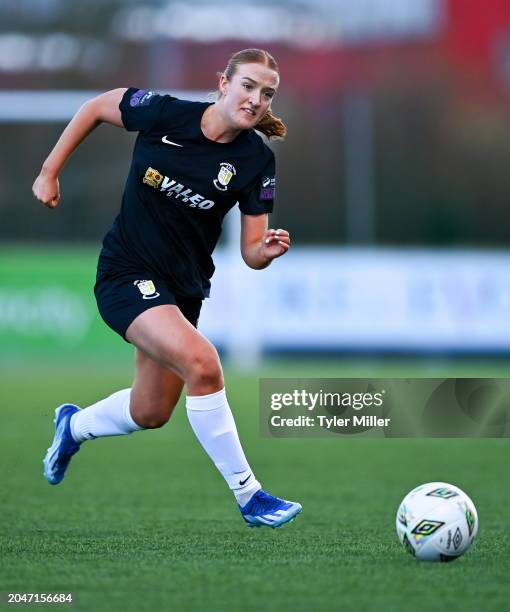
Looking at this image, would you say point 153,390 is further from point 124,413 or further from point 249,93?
point 249,93

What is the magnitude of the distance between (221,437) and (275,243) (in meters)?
0.80

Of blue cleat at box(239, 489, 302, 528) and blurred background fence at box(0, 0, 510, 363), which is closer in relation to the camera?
blue cleat at box(239, 489, 302, 528)

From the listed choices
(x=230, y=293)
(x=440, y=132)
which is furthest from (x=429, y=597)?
(x=440, y=132)

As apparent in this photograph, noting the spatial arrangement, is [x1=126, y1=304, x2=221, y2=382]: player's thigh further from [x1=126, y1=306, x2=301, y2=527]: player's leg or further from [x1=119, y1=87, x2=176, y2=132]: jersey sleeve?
[x1=119, y1=87, x2=176, y2=132]: jersey sleeve

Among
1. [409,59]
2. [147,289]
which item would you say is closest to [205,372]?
[147,289]

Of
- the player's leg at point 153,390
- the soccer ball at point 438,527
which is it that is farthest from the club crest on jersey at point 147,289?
the soccer ball at point 438,527

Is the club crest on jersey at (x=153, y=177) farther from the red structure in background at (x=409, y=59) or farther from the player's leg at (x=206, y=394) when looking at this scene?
the red structure in background at (x=409, y=59)

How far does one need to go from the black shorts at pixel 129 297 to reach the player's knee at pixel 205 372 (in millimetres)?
348

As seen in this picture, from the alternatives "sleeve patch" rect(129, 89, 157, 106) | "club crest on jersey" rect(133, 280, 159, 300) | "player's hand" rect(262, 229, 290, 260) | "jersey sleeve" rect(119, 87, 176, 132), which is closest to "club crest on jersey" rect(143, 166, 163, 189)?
"jersey sleeve" rect(119, 87, 176, 132)

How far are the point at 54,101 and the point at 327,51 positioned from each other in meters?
7.94

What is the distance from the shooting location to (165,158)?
5484 millimetres

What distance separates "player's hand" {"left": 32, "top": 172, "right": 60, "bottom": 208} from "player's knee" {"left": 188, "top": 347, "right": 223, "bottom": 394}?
3.03 feet

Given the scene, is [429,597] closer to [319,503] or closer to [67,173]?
[319,503]

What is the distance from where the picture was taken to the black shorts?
17.6 feet
